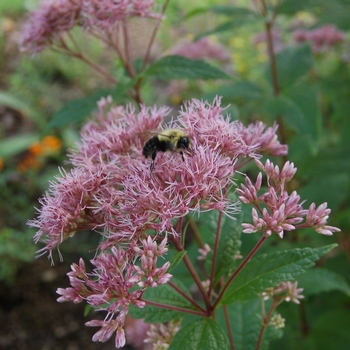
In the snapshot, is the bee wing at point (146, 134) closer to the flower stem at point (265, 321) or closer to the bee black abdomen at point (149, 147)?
the bee black abdomen at point (149, 147)

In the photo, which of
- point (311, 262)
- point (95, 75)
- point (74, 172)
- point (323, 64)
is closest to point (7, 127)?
point (95, 75)

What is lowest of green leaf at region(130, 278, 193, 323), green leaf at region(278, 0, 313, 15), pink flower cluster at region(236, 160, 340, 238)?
green leaf at region(130, 278, 193, 323)

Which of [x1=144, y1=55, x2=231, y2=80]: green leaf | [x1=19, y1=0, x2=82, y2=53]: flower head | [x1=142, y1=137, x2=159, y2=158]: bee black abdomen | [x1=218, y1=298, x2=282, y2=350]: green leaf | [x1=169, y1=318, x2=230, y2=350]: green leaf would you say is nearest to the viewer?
[x1=169, y1=318, x2=230, y2=350]: green leaf

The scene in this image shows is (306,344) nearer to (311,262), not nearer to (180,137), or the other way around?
(311,262)

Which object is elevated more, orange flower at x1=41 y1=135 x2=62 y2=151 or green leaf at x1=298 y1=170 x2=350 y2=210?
green leaf at x1=298 y1=170 x2=350 y2=210

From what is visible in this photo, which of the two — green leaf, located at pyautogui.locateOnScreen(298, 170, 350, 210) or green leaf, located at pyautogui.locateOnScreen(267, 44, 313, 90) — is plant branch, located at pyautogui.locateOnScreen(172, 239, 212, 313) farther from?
green leaf, located at pyautogui.locateOnScreen(267, 44, 313, 90)

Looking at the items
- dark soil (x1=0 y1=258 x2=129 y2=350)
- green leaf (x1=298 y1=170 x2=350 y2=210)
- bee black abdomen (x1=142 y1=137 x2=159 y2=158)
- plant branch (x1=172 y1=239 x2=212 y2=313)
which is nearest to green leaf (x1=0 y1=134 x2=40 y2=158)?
dark soil (x1=0 y1=258 x2=129 y2=350)
